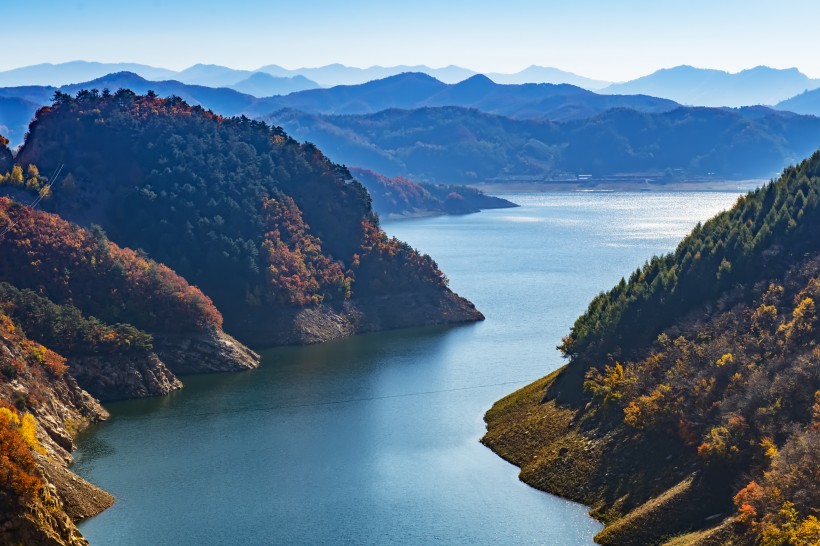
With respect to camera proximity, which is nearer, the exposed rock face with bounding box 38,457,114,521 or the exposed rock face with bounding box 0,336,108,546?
the exposed rock face with bounding box 0,336,108,546

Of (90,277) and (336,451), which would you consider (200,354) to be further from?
(336,451)

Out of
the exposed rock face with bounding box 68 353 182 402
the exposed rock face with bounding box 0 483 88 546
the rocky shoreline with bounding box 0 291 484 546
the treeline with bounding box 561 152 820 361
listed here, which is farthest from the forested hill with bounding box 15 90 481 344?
the exposed rock face with bounding box 0 483 88 546

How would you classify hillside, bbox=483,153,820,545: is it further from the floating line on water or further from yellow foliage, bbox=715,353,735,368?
the floating line on water

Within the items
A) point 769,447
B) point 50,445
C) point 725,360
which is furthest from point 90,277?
point 769,447

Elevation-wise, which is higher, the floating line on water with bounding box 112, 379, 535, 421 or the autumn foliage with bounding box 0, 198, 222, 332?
the autumn foliage with bounding box 0, 198, 222, 332

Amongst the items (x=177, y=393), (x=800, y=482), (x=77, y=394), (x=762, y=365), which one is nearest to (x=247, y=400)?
(x=177, y=393)

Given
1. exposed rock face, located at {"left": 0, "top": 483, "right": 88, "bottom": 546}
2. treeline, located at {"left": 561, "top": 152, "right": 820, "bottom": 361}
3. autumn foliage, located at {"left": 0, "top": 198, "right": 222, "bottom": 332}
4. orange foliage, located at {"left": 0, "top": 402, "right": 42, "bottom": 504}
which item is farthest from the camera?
autumn foliage, located at {"left": 0, "top": 198, "right": 222, "bottom": 332}
